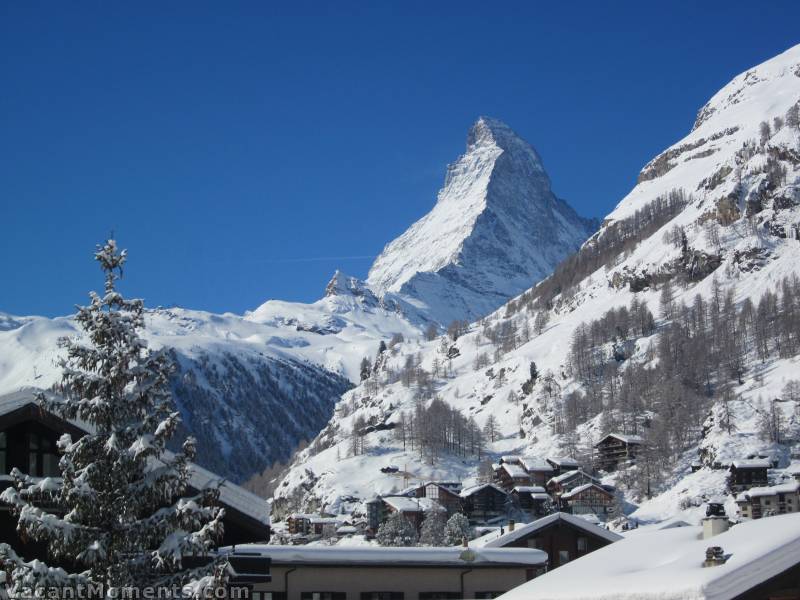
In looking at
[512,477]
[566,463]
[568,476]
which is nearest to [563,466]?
[566,463]

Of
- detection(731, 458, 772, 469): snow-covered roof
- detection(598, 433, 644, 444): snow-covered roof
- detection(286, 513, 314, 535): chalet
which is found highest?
detection(598, 433, 644, 444): snow-covered roof

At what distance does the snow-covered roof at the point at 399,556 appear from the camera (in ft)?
131

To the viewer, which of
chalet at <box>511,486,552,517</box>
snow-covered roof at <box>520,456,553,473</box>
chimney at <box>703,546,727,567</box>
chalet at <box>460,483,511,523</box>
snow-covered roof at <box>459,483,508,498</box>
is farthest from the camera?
snow-covered roof at <box>520,456,553,473</box>

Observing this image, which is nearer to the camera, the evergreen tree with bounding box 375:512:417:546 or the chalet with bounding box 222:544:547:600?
the chalet with bounding box 222:544:547:600

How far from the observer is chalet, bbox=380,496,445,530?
15375 cm

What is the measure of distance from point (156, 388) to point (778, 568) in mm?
11521

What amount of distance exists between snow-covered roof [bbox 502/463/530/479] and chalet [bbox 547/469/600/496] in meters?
4.78

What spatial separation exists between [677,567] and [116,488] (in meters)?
10.2

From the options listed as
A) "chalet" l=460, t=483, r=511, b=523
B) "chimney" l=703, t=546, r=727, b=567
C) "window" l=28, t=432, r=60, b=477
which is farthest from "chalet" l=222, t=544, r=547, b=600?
"chalet" l=460, t=483, r=511, b=523

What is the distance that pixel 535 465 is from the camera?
181 m

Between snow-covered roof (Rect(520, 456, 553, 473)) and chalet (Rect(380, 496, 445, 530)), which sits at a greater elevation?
snow-covered roof (Rect(520, 456, 553, 473))

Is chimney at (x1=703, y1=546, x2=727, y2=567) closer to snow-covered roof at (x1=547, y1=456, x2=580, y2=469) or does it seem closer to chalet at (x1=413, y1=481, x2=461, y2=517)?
chalet at (x1=413, y1=481, x2=461, y2=517)

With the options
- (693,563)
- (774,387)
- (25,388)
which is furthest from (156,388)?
(774,387)

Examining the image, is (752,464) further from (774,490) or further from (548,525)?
(548,525)
